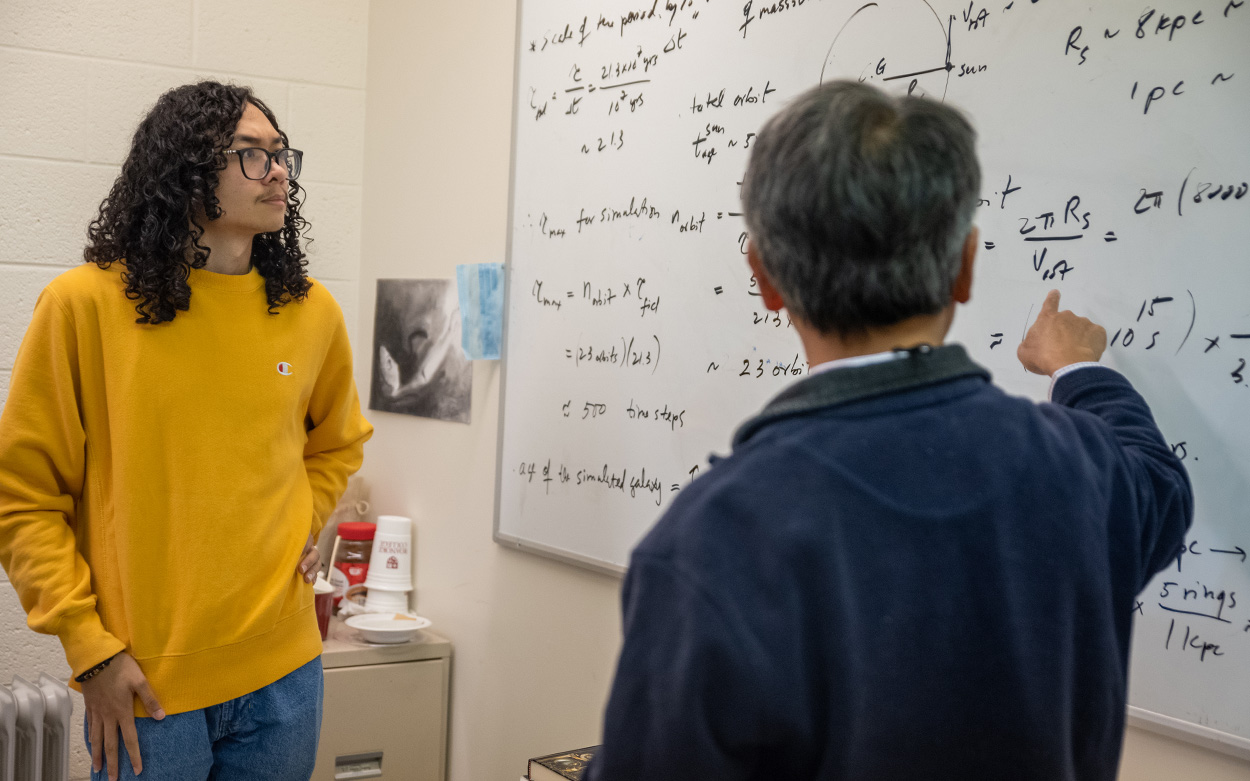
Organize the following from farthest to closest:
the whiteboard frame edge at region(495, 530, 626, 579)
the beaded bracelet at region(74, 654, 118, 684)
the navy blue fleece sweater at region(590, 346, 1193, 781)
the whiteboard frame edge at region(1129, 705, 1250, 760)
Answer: the whiteboard frame edge at region(495, 530, 626, 579)
the beaded bracelet at region(74, 654, 118, 684)
the whiteboard frame edge at region(1129, 705, 1250, 760)
the navy blue fleece sweater at region(590, 346, 1193, 781)

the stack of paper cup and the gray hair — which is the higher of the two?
the gray hair

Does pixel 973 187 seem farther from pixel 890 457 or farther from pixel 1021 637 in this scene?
pixel 1021 637

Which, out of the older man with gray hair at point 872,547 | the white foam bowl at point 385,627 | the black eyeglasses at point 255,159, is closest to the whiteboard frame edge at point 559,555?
the white foam bowl at point 385,627

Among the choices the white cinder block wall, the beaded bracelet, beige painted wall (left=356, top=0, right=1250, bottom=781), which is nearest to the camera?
the beaded bracelet

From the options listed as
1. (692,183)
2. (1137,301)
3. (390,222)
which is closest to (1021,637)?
(1137,301)

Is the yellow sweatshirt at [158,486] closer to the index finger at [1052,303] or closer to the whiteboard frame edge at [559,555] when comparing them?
A: the whiteboard frame edge at [559,555]

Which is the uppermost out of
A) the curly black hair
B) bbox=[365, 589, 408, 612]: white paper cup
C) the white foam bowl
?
the curly black hair

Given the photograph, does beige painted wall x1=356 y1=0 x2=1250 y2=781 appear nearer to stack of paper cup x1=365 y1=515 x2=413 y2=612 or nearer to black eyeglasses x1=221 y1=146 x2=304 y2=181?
stack of paper cup x1=365 y1=515 x2=413 y2=612

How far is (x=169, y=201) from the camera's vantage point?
1491 millimetres

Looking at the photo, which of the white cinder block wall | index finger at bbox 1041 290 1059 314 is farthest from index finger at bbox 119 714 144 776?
index finger at bbox 1041 290 1059 314

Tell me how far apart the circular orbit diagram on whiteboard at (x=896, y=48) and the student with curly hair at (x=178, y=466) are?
915 mm

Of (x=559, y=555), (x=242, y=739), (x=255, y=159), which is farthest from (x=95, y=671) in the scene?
(x=559, y=555)

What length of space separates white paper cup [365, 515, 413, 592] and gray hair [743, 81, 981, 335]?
196 cm

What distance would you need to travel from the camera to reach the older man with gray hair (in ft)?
2.15
